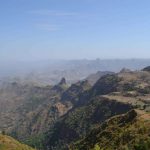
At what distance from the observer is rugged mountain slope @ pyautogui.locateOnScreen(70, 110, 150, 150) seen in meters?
139

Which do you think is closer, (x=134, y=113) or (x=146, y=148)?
(x=146, y=148)

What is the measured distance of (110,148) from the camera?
145875 mm

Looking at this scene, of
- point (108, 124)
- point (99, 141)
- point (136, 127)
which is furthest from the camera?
point (108, 124)

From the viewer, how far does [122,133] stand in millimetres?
161000

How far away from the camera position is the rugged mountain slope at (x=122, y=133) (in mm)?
139250

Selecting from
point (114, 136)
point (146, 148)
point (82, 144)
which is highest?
point (146, 148)

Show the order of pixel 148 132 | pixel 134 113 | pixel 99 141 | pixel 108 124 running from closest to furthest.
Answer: pixel 148 132 < pixel 99 141 < pixel 134 113 < pixel 108 124

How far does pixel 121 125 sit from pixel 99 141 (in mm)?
16019

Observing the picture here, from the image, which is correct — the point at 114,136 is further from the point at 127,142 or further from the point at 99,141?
the point at 127,142

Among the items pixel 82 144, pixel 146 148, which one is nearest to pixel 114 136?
pixel 82 144

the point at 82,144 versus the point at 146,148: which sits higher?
the point at 146,148

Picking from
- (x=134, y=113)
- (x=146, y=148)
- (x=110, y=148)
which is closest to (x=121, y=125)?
(x=134, y=113)

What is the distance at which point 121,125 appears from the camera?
182875 millimetres

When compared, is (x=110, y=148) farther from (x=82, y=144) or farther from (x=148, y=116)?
(x=82, y=144)
